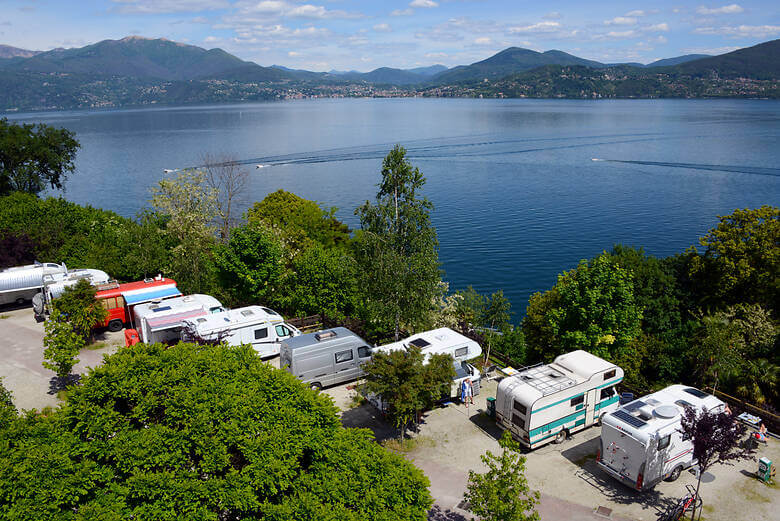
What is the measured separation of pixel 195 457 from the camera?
12078mm

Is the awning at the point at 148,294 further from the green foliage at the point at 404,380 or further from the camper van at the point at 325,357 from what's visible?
the green foliage at the point at 404,380

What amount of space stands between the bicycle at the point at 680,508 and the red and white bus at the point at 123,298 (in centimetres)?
2508

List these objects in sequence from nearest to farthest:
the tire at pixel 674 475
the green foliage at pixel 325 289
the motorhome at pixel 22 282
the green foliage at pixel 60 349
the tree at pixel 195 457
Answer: the tree at pixel 195 457, the tire at pixel 674 475, the green foliage at pixel 60 349, the green foliage at pixel 325 289, the motorhome at pixel 22 282

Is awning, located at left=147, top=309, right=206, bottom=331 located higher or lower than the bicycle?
higher

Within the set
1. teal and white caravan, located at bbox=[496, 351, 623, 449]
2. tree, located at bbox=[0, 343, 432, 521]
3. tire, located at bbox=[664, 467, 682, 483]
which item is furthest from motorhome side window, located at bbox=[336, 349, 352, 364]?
tire, located at bbox=[664, 467, 682, 483]

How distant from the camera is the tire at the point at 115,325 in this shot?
2756 cm

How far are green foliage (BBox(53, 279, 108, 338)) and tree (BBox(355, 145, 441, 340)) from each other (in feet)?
43.9

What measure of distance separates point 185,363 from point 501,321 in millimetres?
28275

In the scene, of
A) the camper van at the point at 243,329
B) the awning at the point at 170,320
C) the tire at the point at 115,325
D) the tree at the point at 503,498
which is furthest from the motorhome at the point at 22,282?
the tree at the point at 503,498

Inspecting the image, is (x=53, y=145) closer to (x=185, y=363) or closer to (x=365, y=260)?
(x=365, y=260)

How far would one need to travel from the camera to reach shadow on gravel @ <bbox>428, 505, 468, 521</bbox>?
14109mm

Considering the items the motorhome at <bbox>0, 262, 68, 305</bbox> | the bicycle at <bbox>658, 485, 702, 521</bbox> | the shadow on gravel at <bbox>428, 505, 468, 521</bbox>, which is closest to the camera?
the bicycle at <bbox>658, 485, 702, 521</bbox>

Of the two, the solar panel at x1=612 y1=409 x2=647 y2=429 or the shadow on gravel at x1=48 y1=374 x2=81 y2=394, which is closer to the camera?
the solar panel at x1=612 y1=409 x2=647 y2=429

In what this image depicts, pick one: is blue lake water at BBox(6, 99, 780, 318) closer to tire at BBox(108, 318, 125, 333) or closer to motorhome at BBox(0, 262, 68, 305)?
tire at BBox(108, 318, 125, 333)
